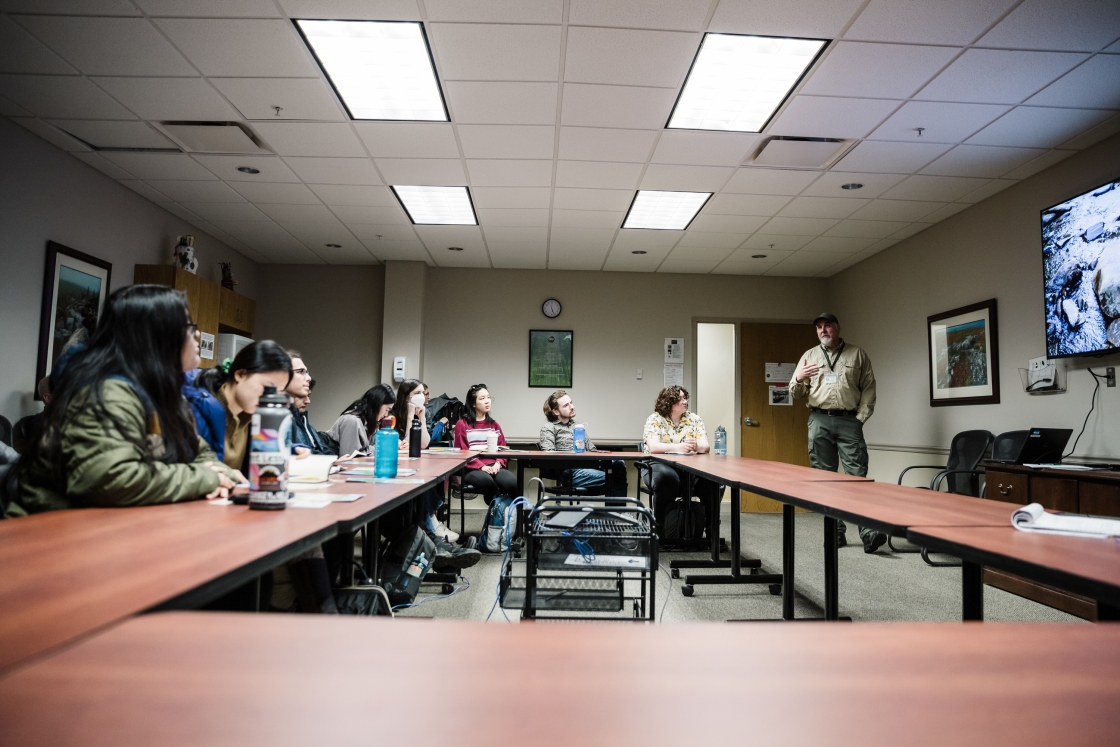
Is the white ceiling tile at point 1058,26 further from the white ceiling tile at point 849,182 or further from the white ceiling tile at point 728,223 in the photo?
A: the white ceiling tile at point 728,223

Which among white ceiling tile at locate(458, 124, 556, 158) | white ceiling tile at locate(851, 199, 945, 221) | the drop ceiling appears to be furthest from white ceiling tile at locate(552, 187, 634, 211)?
white ceiling tile at locate(851, 199, 945, 221)

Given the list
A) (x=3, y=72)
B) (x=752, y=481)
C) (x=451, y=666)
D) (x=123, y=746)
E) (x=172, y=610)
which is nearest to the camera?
(x=123, y=746)

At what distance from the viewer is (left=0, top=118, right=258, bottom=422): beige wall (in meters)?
3.56

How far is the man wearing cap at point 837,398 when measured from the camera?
4.82 metres

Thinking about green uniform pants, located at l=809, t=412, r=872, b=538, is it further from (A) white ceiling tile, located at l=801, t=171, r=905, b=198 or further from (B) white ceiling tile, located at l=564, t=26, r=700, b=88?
(B) white ceiling tile, located at l=564, t=26, r=700, b=88

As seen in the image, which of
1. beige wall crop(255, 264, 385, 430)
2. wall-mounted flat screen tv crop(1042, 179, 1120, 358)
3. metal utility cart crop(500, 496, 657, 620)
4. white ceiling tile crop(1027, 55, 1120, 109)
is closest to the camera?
metal utility cart crop(500, 496, 657, 620)

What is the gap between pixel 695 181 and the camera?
4289 mm

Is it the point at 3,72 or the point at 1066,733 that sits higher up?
the point at 3,72

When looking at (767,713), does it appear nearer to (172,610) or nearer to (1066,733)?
(1066,733)

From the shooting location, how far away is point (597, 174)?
166 inches

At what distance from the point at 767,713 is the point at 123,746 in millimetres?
468

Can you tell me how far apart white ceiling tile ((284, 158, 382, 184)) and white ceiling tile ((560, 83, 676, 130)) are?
149cm

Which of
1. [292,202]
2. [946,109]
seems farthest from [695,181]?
[292,202]

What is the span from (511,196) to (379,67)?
172cm
